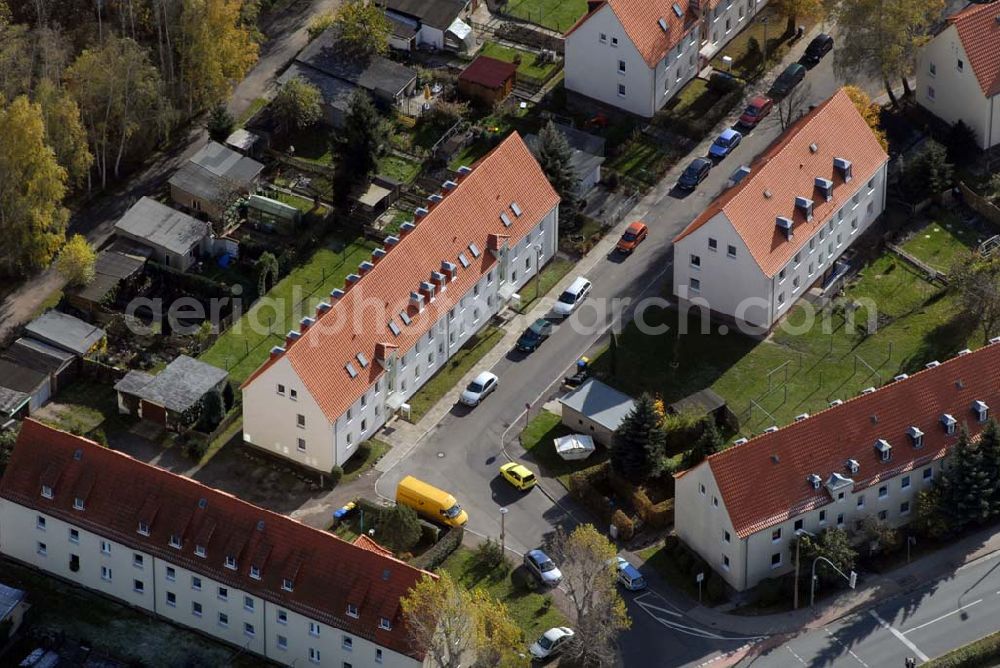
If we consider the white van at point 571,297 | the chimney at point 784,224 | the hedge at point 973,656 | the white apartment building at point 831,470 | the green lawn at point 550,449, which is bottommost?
the green lawn at point 550,449

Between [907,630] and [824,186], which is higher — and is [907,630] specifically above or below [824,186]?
below

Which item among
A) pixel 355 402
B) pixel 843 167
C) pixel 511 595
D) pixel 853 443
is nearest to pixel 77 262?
pixel 355 402

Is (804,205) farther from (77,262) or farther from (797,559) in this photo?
(77,262)

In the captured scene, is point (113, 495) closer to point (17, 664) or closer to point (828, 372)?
point (17, 664)

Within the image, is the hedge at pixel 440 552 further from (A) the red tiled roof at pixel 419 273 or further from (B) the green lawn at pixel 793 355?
(B) the green lawn at pixel 793 355

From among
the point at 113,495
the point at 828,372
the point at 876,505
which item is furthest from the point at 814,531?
the point at 113,495

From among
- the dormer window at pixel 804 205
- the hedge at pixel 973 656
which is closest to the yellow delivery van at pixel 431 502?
the hedge at pixel 973 656
